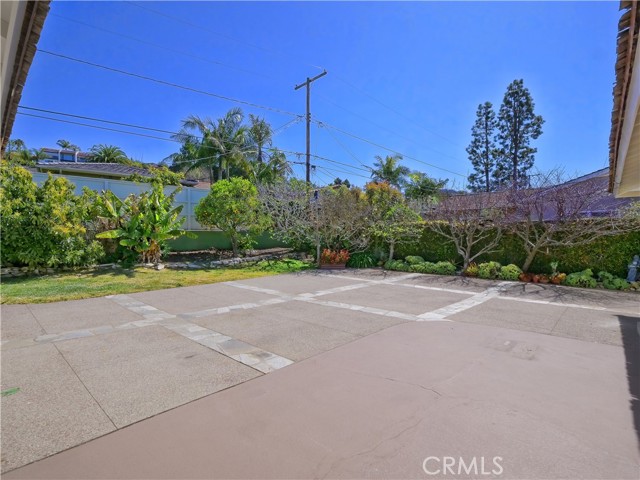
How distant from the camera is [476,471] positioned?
2162 mm

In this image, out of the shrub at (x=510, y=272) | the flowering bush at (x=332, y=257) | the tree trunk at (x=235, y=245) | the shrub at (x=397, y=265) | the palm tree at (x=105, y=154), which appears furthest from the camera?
the palm tree at (x=105, y=154)

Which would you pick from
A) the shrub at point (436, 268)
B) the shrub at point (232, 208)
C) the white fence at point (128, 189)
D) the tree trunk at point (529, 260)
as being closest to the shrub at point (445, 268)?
the shrub at point (436, 268)

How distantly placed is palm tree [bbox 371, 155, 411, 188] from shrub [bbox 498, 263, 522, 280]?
15.3 meters

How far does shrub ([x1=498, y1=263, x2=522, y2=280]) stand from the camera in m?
10.6

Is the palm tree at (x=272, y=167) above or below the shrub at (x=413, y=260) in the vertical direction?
above

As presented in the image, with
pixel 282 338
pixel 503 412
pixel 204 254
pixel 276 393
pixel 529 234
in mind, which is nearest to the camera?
pixel 503 412

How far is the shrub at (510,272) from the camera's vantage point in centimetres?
1056

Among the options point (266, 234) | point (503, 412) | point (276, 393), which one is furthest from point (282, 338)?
point (266, 234)

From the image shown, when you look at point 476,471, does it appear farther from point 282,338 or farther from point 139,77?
point 139,77

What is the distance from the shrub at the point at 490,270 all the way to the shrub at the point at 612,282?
274cm

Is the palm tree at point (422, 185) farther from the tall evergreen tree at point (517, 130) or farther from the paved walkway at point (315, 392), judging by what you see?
the paved walkway at point (315, 392)

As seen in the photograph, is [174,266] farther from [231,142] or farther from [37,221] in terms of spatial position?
[231,142]

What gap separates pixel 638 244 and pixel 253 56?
15.1 meters

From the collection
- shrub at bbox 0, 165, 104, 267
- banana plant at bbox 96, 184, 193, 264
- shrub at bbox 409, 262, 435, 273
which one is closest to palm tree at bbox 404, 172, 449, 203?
shrub at bbox 409, 262, 435, 273
